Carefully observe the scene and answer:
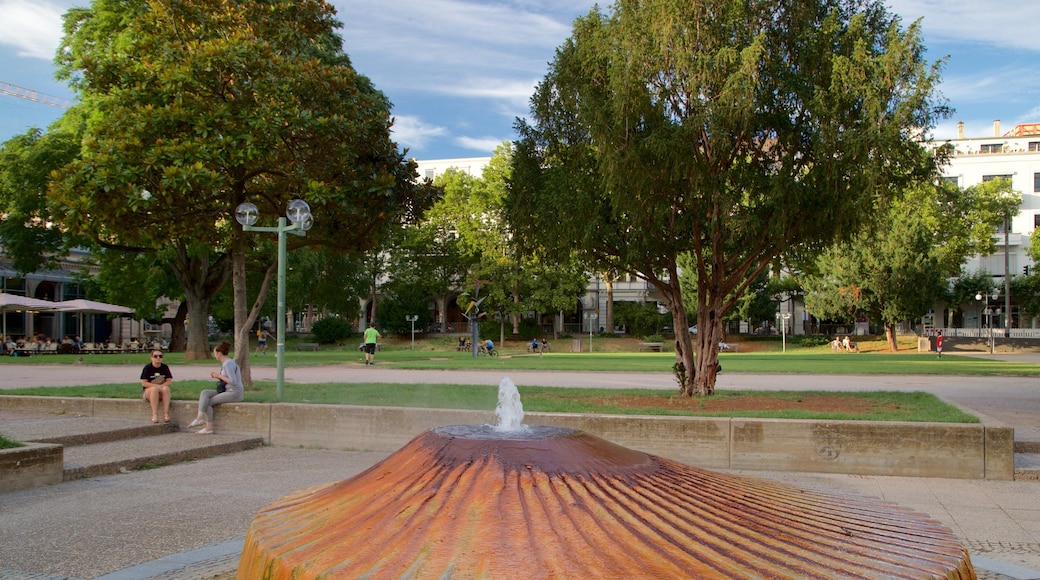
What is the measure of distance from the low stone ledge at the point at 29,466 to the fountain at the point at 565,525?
19.5ft

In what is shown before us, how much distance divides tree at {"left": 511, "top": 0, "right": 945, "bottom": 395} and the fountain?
9806 millimetres

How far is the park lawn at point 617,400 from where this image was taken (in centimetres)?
1067

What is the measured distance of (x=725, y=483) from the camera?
2.95m

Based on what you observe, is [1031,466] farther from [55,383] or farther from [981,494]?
[55,383]

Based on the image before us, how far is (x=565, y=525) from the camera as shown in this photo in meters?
2.22

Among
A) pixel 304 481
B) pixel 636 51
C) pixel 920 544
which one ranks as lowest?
pixel 304 481

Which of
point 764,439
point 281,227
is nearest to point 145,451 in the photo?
point 281,227

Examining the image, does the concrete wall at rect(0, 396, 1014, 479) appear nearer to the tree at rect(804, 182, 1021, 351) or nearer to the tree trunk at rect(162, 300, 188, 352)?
the tree trunk at rect(162, 300, 188, 352)

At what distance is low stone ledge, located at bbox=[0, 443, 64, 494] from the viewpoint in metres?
7.39

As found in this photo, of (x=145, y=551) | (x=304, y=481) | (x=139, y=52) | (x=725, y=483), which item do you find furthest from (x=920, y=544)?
(x=139, y=52)

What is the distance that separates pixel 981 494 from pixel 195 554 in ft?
22.8

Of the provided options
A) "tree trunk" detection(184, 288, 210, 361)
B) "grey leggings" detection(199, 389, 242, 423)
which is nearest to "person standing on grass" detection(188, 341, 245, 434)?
"grey leggings" detection(199, 389, 242, 423)

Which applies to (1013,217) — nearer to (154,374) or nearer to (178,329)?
(178,329)

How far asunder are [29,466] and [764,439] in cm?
751
